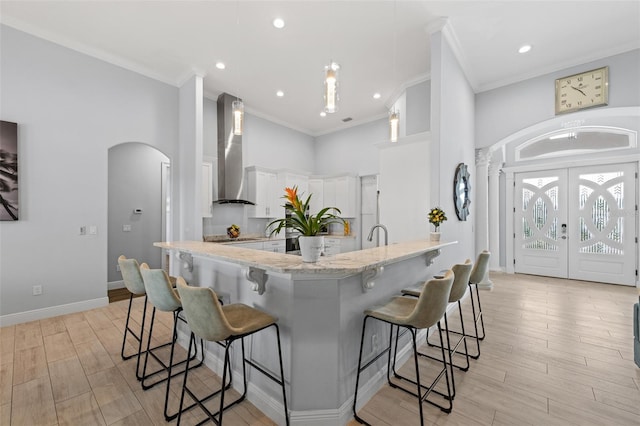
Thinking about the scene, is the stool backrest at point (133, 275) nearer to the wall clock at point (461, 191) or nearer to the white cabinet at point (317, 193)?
the wall clock at point (461, 191)

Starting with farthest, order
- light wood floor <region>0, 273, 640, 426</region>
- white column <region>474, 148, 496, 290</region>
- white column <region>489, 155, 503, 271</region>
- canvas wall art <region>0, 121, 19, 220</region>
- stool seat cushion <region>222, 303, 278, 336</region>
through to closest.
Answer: white column <region>489, 155, 503, 271</region>
white column <region>474, 148, 496, 290</region>
canvas wall art <region>0, 121, 19, 220</region>
light wood floor <region>0, 273, 640, 426</region>
stool seat cushion <region>222, 303, 278, 336</region>

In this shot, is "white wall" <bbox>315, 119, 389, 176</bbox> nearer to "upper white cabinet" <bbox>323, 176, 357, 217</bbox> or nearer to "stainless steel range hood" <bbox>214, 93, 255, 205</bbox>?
"upper white cabinet" <bbox>323, 176, 357, 217</bbox>

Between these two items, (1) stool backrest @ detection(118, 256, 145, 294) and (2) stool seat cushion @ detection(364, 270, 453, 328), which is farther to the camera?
(1) stool backrest @ detection(118, 256, 145, 294)

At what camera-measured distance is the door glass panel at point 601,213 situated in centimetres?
500

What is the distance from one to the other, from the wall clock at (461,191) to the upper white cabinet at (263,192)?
3.67 meters

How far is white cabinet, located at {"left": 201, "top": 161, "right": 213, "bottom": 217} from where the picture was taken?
4957 mm

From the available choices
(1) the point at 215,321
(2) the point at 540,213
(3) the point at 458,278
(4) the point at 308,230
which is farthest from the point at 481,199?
(1) the point at 215,321

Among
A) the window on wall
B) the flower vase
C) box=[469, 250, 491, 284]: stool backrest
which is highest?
the window on wall

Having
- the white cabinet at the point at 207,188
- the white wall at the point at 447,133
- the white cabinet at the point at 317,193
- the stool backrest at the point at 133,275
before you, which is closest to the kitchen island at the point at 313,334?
the stool backrest at the point at 133,275

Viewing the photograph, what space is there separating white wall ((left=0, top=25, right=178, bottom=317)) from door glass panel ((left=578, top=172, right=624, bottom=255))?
8.22 meters

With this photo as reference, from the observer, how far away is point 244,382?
1953 mm

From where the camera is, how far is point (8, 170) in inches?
126

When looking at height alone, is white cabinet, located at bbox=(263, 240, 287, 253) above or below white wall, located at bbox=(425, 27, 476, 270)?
below

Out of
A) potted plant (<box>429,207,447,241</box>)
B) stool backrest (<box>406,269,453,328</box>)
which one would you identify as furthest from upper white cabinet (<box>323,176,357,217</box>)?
stool backrest (<box>406,269,453,328</box>)
